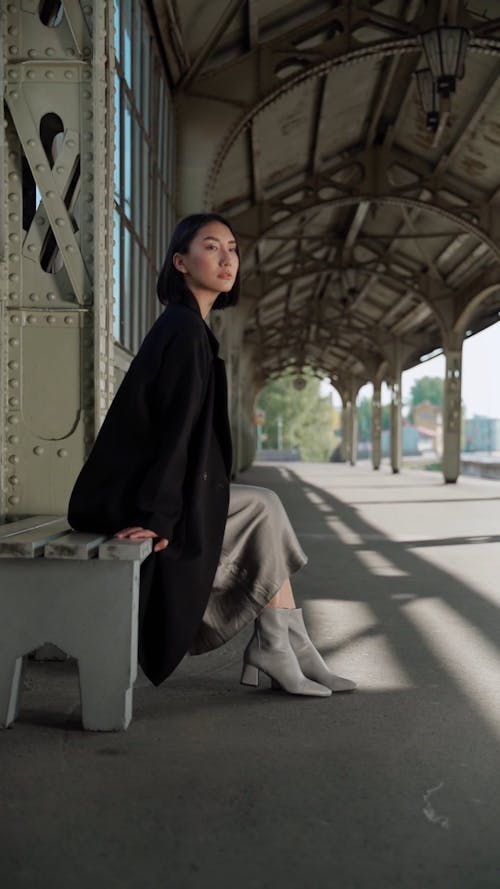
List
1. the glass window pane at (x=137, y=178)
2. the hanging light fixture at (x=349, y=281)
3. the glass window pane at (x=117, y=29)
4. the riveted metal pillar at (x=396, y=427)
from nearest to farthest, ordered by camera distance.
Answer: the glass window pane at (x=117, y=29) → the glass window pane at (x=137, y=178) → the hanging light fixture at (x=349, y=281) → the riveted metal pillar at (x=396, y=427)

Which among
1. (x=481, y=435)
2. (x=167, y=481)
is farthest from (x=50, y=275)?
(x=481, y=435)

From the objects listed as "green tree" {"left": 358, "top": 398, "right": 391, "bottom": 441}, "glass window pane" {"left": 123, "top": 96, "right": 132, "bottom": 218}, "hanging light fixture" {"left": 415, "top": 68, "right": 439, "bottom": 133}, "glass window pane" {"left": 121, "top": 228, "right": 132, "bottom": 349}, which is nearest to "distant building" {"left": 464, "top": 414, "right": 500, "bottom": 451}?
"green tree" {"left": 358, "top": 398, "right": 391, "bottom": 441}

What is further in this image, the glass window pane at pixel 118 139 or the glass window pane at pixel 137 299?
the glass window pane at pixel 137 299

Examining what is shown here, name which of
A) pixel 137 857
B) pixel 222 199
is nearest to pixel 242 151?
pixel 222 199

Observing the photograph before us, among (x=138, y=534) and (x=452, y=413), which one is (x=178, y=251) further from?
(x=452, y=413)

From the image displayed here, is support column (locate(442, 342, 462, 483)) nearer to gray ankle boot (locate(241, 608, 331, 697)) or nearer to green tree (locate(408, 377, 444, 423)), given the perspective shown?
gray ankle boot (locate(241, 608, 331, 697))

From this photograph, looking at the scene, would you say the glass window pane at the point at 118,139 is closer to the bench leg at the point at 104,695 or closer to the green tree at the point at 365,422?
the bench leg at the point at 104,695

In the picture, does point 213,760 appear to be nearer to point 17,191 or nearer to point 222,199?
point 17,191

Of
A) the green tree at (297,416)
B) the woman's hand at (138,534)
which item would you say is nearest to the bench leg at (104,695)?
the woman's hand at (138,534)

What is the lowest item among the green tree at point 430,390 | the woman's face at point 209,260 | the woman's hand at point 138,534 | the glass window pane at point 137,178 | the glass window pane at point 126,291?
the woman's hand at point 138,534

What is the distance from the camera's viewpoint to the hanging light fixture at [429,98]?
10258 millimetres

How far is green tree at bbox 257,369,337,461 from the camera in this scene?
70562mm

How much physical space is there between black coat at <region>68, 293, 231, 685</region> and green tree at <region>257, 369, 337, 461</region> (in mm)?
66096

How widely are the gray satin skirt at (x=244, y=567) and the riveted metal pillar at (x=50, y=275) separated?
114 cm
